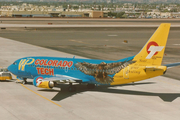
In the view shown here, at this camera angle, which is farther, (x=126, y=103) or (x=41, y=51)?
(x=41, y=51)

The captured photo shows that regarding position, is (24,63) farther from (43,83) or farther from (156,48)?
(156,48)

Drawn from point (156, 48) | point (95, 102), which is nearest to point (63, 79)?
point (95, 102)

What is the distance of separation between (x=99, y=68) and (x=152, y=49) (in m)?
6.70

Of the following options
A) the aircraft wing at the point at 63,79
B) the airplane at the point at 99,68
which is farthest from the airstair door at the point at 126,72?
the aircraft wing at the point at 63,79

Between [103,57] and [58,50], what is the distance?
1543 centimetres

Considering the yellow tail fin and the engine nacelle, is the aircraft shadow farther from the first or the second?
the yellow tail fin

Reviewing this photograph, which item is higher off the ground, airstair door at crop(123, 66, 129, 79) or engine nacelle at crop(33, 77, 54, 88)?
airstair door at crop(123, 66, 129, 79)

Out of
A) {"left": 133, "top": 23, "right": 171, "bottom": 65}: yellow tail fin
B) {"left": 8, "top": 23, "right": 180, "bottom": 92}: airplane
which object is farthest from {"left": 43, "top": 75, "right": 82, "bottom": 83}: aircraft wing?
{"left": 133, "top": 23, "right": 171, "bottom": 65}: yellow tail fin

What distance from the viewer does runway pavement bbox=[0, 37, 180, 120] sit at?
3241 cm

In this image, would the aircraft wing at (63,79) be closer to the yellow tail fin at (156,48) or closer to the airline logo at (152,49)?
the yellow tail fin at (156,48)

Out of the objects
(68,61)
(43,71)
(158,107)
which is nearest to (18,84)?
(43,71)

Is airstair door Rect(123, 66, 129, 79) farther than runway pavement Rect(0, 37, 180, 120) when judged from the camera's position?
Yes

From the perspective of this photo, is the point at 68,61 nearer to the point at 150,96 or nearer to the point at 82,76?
the point at 82,76

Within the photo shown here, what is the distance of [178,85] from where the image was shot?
47.6m
